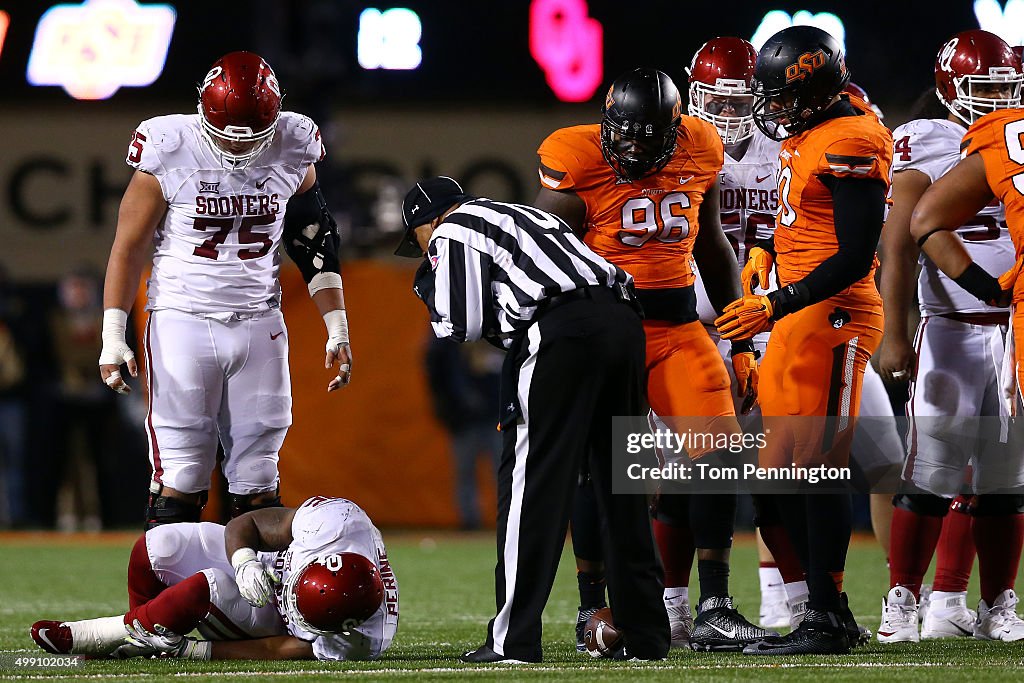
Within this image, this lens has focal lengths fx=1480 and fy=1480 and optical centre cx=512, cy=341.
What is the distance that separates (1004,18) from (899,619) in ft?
23.7

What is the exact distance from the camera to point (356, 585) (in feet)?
13.8

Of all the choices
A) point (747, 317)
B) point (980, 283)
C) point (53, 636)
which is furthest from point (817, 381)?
point (53, 636)

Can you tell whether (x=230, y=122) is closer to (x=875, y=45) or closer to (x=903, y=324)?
(x=903, y=324)

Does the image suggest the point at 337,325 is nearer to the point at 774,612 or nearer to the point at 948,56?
the point at 774,612

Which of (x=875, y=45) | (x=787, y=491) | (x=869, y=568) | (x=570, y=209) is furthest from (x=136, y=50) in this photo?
(x=787, y=491)

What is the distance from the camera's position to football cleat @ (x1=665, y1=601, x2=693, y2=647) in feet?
16.4

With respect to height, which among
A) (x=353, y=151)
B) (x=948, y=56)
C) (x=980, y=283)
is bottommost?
(x=980, y=283)

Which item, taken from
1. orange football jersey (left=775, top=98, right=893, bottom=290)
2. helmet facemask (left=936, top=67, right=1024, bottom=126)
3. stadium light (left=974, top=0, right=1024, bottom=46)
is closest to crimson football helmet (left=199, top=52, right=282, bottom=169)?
orange football jersey (left=775, top=98, right=893, bottom=290)

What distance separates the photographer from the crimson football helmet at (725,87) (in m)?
5.49

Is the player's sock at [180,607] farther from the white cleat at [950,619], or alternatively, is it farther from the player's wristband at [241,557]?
the white cleat at [950,619]

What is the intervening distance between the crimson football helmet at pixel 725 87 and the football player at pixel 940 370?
1.95 feet

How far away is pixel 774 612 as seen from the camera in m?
5.75

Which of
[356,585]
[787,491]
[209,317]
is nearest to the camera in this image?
[356,585]

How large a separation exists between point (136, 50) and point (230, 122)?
7864 mm
